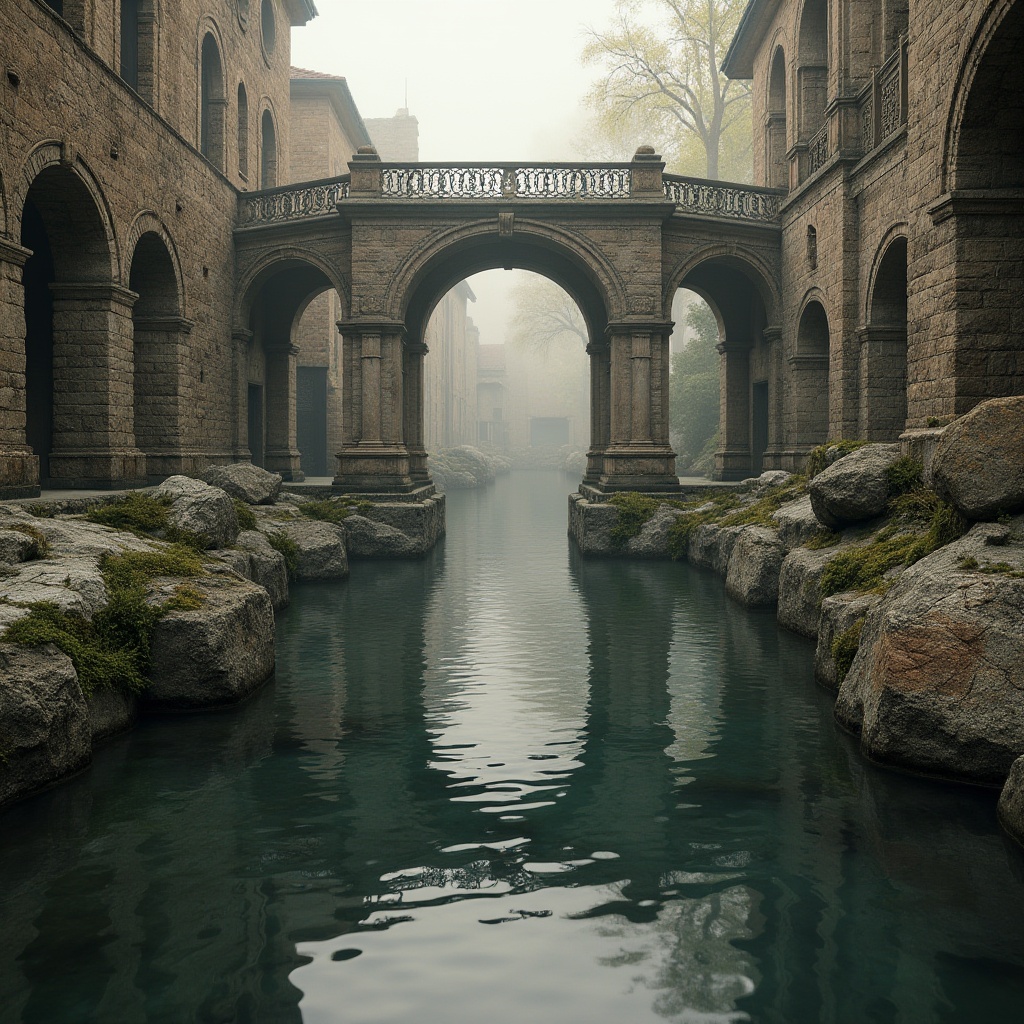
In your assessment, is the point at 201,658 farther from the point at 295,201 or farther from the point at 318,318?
the point at 318,318

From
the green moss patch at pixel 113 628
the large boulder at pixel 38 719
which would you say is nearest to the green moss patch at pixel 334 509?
the green moss patch at pixel 113 628

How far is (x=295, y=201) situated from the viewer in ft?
66.2

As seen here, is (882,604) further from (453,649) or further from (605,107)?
(605,107)

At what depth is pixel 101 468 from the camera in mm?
14195

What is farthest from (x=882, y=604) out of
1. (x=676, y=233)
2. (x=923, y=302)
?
(x=676, y=233)

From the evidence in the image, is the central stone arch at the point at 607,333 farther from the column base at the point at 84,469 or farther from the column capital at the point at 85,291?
the column capital at the point at 85,291

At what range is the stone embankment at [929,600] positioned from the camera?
17.4ft

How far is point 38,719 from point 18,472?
6.97 m

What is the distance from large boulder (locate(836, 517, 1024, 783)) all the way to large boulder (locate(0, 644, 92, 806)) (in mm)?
4376

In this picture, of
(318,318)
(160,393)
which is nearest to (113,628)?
(160,393)

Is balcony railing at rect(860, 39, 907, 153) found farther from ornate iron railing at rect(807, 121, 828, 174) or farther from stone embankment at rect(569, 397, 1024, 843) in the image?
stone embankment at rect(569, 397, 1024, 843)

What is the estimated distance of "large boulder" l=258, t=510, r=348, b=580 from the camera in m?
13.8

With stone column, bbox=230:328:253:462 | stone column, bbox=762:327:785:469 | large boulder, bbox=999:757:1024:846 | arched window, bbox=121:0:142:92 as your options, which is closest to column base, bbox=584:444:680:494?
stone column, bbox=762:327:785:469

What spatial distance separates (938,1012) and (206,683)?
5.06 m
